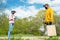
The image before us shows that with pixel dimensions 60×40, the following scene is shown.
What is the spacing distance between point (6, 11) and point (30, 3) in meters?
1.07

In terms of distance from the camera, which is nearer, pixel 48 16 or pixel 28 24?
pixel 48 16

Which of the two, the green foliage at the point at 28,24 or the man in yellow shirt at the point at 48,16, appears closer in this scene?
the man in yellow shirt at the point at 48,16

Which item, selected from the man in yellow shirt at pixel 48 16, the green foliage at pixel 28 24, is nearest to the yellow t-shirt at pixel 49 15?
the man in yellow shirt at pixel 48 16

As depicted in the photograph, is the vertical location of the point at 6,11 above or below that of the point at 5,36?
above

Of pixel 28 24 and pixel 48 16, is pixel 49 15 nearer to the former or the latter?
pixel 48 16

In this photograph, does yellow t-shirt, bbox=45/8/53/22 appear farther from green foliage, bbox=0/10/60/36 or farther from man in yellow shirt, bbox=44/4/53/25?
green foliage, bbox=0/10/60/36

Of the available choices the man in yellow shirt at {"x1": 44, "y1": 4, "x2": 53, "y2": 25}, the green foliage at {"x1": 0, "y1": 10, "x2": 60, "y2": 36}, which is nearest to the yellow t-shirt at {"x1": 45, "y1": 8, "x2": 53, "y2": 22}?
the man in yellow shirt at {"x1": 44, "y1": 4, "x2": 53, "y2": 25}

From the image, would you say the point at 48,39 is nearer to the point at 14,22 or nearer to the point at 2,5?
the point at 14,22

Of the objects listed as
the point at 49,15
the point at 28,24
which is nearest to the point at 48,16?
the point at 49,15

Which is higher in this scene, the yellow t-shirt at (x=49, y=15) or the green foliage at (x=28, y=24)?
the yellow t-shirt at (x=49, y=15)

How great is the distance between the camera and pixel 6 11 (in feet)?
52.7

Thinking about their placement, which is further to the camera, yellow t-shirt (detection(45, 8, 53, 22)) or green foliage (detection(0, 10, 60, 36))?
green foliage (detection(0, 10, 60, 36))

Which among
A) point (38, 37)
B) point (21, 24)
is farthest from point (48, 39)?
point (21, 24)

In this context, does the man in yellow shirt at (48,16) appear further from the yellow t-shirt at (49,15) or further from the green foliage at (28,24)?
the green foliage at (28,24)
